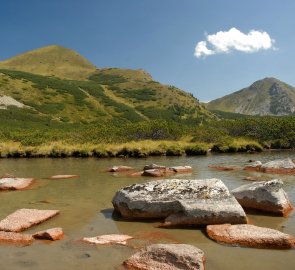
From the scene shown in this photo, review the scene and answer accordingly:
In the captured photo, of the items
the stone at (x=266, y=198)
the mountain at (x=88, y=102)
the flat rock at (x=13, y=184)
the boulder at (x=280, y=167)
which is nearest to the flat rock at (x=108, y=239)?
the stone at (x=266, y=198)

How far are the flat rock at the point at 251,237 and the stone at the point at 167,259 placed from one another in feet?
4.75

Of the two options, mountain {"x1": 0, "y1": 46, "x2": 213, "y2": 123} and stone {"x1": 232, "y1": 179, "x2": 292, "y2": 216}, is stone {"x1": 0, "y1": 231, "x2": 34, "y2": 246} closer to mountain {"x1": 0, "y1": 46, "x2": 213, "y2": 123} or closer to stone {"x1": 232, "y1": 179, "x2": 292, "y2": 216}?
stone {"x1": 232, "y1": 179, "x2": 292, "y2": 216}

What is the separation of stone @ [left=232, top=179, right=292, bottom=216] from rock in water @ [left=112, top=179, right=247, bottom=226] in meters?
1.49

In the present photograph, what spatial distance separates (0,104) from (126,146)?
8059 cm

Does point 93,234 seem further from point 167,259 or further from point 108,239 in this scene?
point 167,259

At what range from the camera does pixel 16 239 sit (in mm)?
9250

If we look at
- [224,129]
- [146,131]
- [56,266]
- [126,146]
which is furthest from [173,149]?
[56,266]

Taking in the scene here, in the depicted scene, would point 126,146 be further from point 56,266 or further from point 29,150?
point 56,266

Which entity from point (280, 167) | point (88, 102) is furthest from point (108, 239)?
point (88, 102)

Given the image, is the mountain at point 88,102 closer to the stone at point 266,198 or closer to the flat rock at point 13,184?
the flat rock at point 13,184

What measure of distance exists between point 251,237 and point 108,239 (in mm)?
3333

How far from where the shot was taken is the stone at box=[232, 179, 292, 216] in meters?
11.9

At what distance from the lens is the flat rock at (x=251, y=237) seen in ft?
28.5

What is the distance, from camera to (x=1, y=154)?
40.6m
